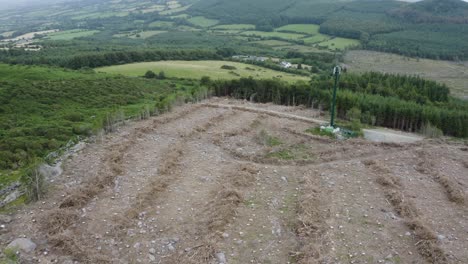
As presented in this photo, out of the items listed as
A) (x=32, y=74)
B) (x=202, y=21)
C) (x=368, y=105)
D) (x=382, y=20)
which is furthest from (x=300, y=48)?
(x=368, y=105)

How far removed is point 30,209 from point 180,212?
20.0 ft

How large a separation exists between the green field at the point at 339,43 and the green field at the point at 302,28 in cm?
1347

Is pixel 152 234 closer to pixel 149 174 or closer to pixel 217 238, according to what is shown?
pixel 217 238

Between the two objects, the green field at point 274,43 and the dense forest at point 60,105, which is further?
the green field at point 274,43

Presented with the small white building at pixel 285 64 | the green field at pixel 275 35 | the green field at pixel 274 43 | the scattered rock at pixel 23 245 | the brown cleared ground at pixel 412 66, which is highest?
the scattered rock at pixel 23 245

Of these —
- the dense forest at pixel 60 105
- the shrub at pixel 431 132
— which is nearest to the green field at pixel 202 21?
the dense forest at pixel 60 105

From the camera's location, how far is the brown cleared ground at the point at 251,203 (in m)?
13.5

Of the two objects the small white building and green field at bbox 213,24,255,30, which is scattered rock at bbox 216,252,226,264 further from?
green field at bbox 213,24,255,30

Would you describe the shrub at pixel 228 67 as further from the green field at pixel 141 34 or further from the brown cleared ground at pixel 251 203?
the green field at pixel 141 34

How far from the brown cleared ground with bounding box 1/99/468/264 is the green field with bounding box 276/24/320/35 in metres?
114

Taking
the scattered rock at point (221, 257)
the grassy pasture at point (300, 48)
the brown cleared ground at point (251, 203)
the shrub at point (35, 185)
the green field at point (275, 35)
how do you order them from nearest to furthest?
the scattered rock at point (221, 257), the brown cleared ground at point (251, 203), the shrub at point (35, 185), the grassy pasture at point (300, 48), the green field at point (275, 35)

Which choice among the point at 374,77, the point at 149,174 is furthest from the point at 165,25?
the point at 149,174

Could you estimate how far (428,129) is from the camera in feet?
101

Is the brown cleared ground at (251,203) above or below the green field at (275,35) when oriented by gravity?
above
